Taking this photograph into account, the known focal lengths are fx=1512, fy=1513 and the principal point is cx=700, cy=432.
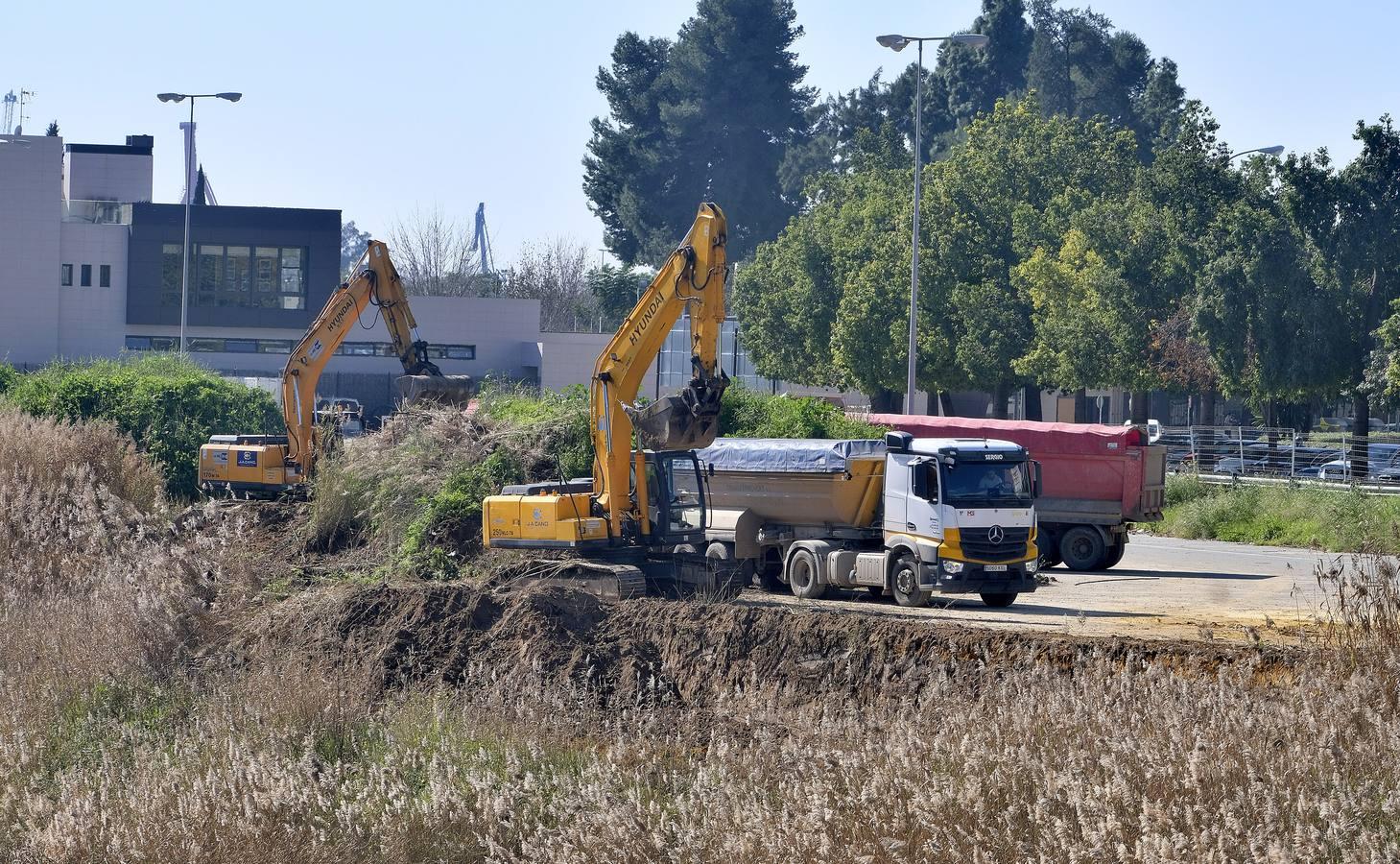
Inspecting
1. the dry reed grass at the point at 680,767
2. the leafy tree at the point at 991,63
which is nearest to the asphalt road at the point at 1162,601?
the dry reed grass at the point at 680,767

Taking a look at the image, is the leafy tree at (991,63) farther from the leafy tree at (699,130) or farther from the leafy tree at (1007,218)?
the leafy tree at (1007,218)

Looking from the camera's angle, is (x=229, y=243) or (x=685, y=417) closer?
(x=685, y=417)

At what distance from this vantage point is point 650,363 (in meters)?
19.8

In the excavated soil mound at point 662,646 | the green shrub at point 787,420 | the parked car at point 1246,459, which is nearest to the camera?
the excavated soil mound at point 662,646

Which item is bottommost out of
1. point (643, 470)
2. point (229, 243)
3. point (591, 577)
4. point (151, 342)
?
point (591, 577)

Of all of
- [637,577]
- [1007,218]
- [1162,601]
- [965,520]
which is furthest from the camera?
[1007,218]

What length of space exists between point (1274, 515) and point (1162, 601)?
43.3 feet

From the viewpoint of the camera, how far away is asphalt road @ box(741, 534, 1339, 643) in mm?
17734

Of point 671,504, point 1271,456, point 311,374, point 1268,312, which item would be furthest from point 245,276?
point 671,504

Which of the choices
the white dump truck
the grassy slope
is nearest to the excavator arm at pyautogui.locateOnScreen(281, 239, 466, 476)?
the white dump truck

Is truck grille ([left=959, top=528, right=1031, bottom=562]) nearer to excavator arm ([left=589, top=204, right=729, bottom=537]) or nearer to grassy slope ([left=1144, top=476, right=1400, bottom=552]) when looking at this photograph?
excavator arm ([left=589, top=204, right=729, bottom=537])

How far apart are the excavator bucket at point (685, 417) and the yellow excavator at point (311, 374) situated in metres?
8.79

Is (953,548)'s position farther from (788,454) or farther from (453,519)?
(453,519)

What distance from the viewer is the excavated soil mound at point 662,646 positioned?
13414mm
